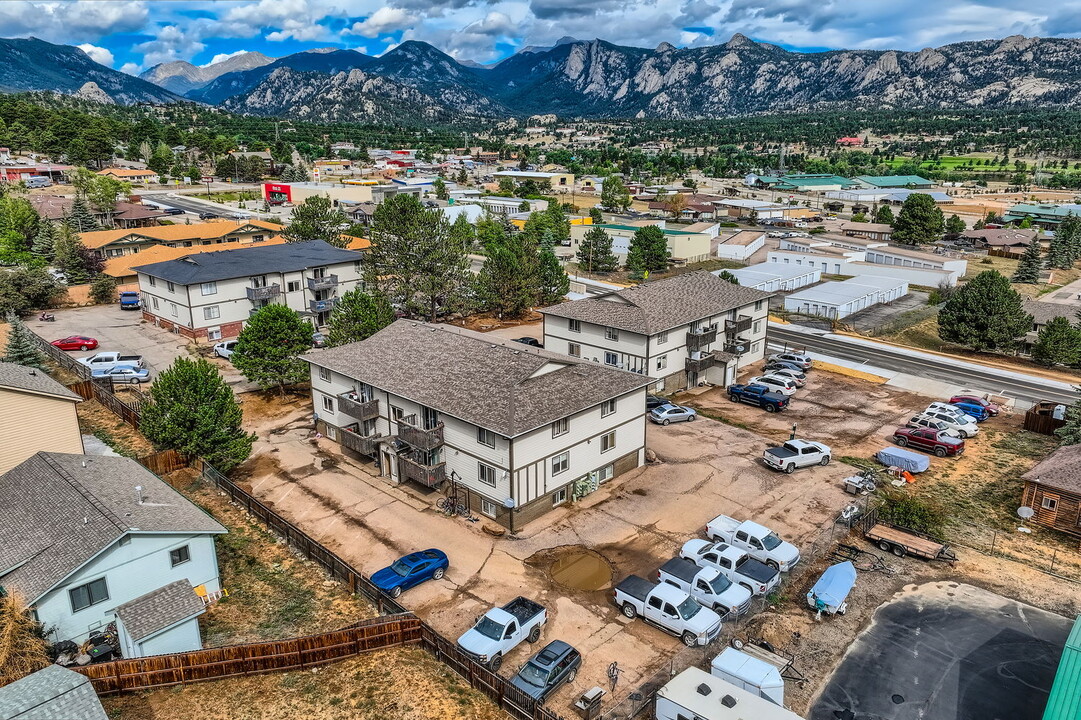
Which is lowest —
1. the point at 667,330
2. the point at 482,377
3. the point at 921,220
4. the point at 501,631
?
the point at 501,631

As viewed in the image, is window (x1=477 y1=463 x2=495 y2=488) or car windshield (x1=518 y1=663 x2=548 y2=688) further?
window (x1=477 y1=463 x2=495 y2=488)

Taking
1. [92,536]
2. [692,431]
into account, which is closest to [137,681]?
[92,536]

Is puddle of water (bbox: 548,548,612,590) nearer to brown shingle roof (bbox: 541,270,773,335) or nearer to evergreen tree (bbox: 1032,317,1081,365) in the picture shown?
brown shingle roof (bbox: 541,270,773,335)

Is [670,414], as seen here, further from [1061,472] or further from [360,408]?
[1061,472]

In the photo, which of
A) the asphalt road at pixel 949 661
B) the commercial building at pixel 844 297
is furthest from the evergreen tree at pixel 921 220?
the asphalt road at pixel 949 661

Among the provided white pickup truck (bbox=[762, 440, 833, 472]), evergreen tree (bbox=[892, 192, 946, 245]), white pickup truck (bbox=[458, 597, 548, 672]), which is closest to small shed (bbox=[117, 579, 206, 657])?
white pickup truck (bbox=[458, 597, 548, 672])

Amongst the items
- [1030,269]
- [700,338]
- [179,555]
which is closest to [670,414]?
[700,338]

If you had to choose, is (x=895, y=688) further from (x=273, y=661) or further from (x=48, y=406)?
(x=48, y=406)
